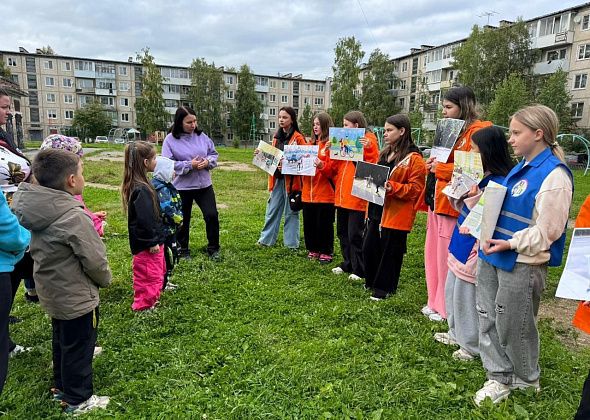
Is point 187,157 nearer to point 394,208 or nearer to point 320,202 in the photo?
point 320,202

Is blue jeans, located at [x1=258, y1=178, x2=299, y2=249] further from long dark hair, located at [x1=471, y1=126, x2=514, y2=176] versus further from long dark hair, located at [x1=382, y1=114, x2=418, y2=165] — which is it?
long dark hair, located at [x1=471, y1=126, x2=514, y2=176]

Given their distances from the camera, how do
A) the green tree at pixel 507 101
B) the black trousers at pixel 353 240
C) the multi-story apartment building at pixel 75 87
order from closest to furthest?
the black trousers at pixel 353 240 < the green tree at pixel 507 101 < the multi-story apartment building at pixel 75 87

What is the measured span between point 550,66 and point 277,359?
4959 centimetres

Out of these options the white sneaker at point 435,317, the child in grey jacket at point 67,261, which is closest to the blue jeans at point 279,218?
the white sneaker at point 435,317

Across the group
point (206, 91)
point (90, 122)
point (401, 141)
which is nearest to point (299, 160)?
point (401, 141)

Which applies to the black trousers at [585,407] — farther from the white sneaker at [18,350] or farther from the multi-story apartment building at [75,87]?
the multi-story apartment building at [75,87]

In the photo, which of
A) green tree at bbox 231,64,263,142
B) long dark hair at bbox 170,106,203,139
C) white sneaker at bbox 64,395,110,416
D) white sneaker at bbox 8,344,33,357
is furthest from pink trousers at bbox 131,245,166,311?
green tree at bbox 231,64,263,142

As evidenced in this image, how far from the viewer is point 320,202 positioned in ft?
19.6

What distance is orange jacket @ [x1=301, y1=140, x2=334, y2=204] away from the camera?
583cm

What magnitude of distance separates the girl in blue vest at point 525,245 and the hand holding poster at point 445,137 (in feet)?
2.92

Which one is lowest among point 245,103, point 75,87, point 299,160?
point 299,160

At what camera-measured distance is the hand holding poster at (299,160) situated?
A: 5770mm

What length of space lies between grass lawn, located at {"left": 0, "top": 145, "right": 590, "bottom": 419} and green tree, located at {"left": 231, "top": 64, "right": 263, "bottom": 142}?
56867mm

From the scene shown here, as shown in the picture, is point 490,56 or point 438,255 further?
point 490,56
